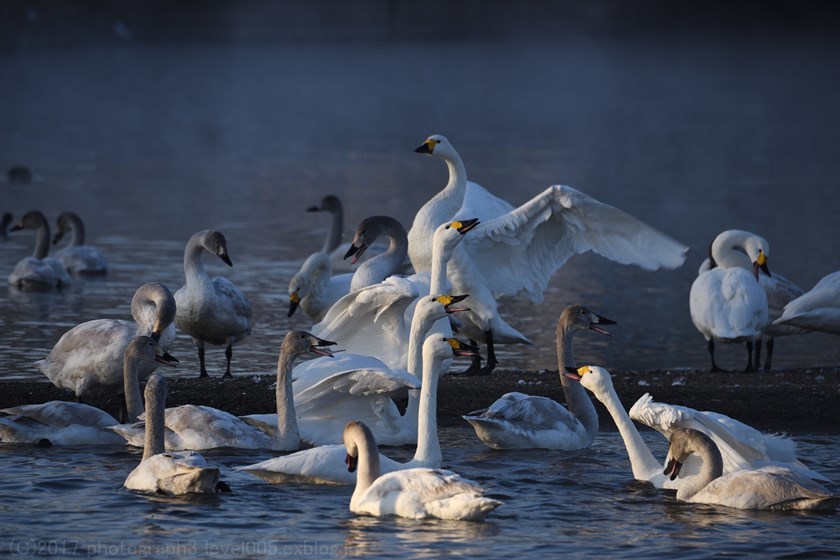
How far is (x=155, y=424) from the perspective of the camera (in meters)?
7.63

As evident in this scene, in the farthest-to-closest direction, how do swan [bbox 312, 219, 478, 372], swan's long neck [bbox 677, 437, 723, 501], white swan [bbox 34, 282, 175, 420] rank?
swan [bbox 312, 219, 478, 372] < white swan [bbox 34, 282, 175, 420] < swan's long neck [bbox 677, 437, 723, 501]

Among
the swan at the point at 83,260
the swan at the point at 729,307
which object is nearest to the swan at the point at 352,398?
the swan at the point at 729,307

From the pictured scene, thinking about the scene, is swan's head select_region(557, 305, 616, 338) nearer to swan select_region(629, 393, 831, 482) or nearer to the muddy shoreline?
the muddy shoreline

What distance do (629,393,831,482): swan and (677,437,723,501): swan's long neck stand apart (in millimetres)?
222

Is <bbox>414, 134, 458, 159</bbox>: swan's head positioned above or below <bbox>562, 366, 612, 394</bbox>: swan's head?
above

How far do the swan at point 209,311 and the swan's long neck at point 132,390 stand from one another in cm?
176

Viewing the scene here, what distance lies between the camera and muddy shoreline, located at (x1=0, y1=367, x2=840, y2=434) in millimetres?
9242

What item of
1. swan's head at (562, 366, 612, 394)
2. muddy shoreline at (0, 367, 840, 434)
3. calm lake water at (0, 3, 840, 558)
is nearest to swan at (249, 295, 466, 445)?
calm lake water at (0, 3, 840, 558)

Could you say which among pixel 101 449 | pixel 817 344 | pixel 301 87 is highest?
pixel 301 87

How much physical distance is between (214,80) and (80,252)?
127 feet

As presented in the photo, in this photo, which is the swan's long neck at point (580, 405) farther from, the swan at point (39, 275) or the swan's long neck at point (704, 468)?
the swan at point (39, 275)

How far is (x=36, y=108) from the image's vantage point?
41.8 meters

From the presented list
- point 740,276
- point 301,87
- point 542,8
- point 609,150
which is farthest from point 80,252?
point 542,8

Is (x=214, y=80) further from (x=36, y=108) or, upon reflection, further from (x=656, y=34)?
(x=656, y=34)
